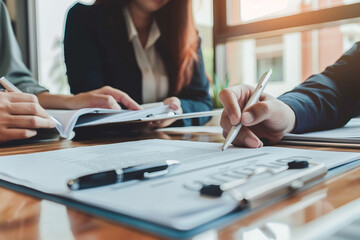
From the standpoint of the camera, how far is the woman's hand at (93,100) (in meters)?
0.73

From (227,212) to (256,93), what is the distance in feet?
1.05

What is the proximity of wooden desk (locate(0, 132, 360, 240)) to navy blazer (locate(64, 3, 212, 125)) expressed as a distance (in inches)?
34.1

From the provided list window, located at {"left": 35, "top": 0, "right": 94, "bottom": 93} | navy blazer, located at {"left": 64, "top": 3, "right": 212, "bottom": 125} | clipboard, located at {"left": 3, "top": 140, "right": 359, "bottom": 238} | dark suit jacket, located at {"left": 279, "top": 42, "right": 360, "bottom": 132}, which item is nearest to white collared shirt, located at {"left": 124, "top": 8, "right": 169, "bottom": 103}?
navy blazer, located at {"left": 64, "top": 3, "right": 212, "bottom": 125}

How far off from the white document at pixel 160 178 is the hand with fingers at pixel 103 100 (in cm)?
28

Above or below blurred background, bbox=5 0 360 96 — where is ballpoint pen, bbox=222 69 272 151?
below

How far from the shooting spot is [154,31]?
131 centimetres

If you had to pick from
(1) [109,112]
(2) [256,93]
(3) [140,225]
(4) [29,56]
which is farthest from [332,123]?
(4) [29,56]

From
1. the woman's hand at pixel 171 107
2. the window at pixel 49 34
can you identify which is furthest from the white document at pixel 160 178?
the window at pixel 49 34

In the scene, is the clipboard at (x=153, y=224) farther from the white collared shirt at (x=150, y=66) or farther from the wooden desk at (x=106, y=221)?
the white collared shirt at (x=150, y=66)

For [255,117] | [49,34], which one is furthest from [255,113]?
[49,34]

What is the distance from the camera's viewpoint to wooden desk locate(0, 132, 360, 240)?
180 millimetres

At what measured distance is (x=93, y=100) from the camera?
746mm

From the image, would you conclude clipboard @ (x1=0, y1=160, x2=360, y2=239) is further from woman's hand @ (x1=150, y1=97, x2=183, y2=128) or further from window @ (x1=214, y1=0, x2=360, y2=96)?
window @ (x1=214, y1=0, x2=360, y2=96)

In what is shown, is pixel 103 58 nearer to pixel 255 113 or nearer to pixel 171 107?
pixel 171 107
